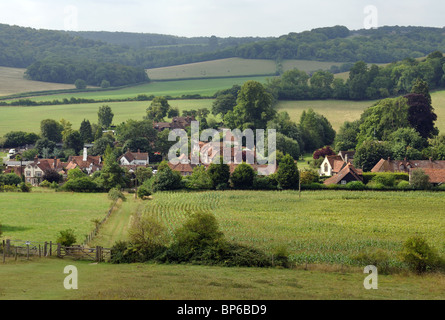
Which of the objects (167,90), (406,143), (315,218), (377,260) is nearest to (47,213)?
(315,218)

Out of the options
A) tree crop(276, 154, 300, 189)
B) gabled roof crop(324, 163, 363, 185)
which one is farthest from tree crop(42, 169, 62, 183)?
gabled roof crop(324, 163, 363, 185)

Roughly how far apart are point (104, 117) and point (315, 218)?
62320 millimetres

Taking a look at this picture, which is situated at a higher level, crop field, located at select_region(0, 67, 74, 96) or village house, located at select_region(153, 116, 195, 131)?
crop field, located at select_region(0, 67, 74, 96)

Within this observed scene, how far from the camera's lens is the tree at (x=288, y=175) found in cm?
5909

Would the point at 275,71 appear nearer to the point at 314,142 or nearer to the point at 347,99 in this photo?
the point at 347,99

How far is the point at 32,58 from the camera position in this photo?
19438 cm

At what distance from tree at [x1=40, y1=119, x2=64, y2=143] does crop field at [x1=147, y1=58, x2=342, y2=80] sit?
263ft

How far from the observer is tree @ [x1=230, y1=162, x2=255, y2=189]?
5950 cm

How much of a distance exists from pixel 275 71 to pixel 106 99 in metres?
56.7

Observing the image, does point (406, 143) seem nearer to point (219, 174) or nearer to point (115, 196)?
point (219, 174)

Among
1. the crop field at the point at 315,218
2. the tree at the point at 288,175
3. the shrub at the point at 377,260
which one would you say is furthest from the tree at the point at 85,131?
the shrub at the point at 377,260

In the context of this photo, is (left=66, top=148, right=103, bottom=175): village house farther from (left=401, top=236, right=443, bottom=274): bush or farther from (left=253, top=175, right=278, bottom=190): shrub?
(left=401, top=236, right=443, bottom=274): bush
